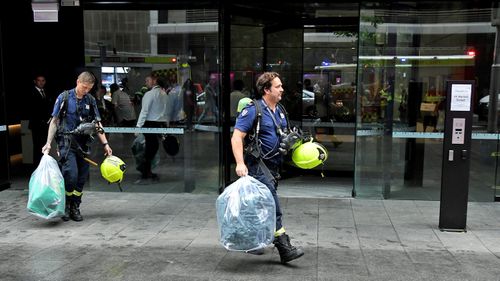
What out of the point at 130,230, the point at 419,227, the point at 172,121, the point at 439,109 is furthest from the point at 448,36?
the point at 130,230

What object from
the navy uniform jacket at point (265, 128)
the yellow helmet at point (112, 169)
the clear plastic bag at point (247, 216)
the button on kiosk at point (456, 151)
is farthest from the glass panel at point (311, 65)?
the clear plastic bag at point (247, 216)

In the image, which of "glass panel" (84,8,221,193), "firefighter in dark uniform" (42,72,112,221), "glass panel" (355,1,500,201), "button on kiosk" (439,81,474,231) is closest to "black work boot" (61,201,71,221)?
"firefighter in dark uniform" (42,72,112,221)

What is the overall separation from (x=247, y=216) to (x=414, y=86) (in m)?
4.29

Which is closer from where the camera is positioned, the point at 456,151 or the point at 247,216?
the point at 247,216

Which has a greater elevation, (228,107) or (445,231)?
(228,107)

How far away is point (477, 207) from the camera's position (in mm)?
7051

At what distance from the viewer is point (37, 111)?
30.3 feet

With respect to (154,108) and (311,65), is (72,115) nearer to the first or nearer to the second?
(154,108)

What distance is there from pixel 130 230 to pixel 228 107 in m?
3.03

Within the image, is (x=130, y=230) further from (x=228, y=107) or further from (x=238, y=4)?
(x=238, y=4)

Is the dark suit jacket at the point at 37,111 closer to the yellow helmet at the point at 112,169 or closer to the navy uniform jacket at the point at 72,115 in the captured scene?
the navy uniform jacket at the point at 72,115

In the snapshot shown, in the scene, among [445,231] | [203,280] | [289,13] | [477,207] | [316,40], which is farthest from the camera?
[316,40]

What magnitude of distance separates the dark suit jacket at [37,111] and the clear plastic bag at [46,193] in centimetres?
371

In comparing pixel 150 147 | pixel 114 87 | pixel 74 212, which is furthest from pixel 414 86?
pixel 74 212
